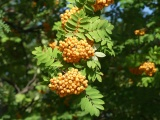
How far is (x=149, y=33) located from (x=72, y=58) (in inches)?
84.1

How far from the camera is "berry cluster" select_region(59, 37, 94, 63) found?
8.32 feet

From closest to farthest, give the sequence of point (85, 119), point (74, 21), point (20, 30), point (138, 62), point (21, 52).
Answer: point (74, 21), point (138, 62), point (85, 119), point (20, 30), point (21, 52)

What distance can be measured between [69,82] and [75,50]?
289mm

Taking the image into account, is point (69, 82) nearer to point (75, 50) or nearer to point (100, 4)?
point (75, 50)

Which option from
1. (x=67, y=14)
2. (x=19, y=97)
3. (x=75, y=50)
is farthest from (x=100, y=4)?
(x=19, y=97)

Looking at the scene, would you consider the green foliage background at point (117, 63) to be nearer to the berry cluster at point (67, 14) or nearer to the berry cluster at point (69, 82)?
the berry cluster at point (67, 14)

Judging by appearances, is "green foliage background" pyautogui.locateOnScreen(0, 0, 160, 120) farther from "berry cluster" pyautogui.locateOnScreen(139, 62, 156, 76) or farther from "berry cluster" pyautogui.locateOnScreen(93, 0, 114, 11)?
"berry cluster" pyautogui.locateOnScreen(93, 0, 114, 11)

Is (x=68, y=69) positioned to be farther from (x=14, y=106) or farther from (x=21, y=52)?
(x=21, y=52)

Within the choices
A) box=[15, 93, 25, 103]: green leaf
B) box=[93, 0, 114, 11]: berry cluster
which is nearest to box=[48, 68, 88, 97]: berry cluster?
box=[93, 0, 114, 11]: berry cluster

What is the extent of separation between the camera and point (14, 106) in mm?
6469

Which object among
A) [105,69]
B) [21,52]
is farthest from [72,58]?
[21,52]

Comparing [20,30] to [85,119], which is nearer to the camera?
[85,119]

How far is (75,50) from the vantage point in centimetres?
254

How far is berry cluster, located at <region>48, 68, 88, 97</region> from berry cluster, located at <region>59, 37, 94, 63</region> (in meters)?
0.13
